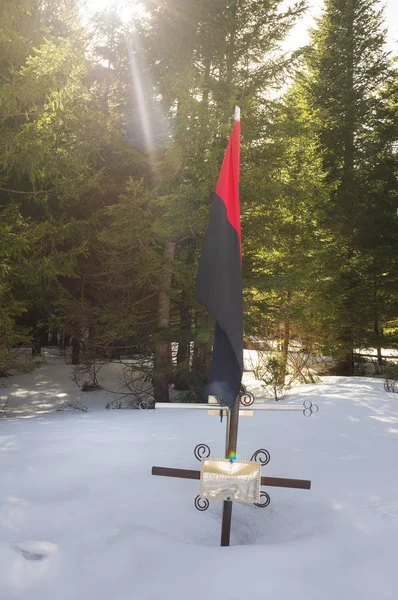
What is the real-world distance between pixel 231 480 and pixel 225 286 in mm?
1334

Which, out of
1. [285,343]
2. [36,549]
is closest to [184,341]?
[285,343]

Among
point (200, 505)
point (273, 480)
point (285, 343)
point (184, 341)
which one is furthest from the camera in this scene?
point (285, 343)

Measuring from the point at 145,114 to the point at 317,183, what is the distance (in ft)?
18.6

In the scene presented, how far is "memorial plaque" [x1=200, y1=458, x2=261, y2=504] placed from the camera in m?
3.22

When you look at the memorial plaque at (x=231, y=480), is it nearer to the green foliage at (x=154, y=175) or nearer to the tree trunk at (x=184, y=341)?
the green foliage at (x=154, y=175)

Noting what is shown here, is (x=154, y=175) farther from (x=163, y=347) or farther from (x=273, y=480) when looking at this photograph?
(x=273, y=480)

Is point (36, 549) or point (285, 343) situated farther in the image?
point (285, 343)

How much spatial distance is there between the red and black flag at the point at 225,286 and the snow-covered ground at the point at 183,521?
103 cm

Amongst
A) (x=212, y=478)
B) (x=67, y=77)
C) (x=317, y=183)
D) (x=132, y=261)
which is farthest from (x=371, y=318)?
(x=212, y=478)

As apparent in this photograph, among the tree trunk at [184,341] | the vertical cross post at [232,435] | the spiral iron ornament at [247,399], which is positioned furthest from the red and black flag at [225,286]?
the tree trunk at [184,341]

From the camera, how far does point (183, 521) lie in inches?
142

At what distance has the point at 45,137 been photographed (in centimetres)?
836

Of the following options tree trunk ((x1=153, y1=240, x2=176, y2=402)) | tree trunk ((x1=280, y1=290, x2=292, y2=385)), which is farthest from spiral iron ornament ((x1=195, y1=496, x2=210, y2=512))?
tree trunk ((x1=280, y1=290, x2=292, y2=385))

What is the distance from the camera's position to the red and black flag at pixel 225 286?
11.1 feet
